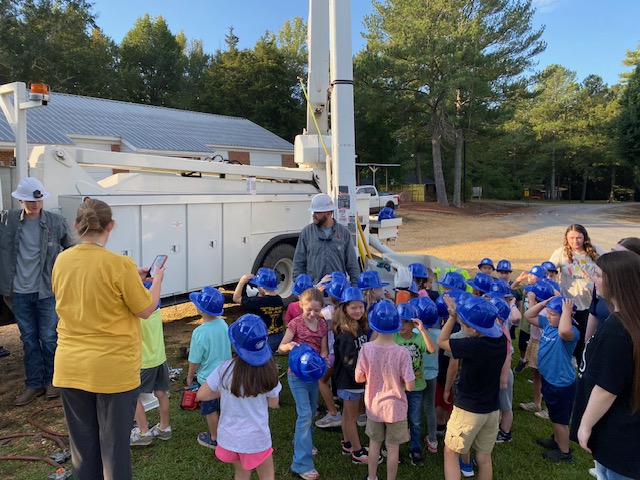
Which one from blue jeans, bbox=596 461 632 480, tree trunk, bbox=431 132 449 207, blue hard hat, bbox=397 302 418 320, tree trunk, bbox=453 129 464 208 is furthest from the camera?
tree trunk, bbox=453 129 464 208

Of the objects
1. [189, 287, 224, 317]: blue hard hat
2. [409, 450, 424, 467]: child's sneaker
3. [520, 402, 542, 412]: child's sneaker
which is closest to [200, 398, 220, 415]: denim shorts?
[189, 287, 224, 317]: blue hard hat

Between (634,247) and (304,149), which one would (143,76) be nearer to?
(304,149)

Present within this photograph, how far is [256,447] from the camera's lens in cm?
277

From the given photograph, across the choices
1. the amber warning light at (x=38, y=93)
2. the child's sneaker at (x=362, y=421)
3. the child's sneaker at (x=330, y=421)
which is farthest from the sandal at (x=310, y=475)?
the amber warning light at (x=38, y=93)

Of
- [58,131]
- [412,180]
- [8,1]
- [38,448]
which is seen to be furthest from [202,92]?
[38,448]

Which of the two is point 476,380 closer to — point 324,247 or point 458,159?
point 324,247

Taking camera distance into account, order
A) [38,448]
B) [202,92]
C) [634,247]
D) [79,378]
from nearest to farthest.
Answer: [79,378]
[634,247]
[38,448]
[202,92]

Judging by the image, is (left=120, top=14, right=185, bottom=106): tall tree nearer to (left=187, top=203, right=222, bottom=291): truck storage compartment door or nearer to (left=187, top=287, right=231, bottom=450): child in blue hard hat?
(left=187, top=203, right=222, bottom=291): truck storage compartment door

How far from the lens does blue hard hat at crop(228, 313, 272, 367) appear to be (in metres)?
2.69

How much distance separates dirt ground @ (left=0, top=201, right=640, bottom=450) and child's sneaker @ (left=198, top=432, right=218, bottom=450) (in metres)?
1.44

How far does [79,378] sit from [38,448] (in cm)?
198

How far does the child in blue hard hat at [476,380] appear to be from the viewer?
298cm

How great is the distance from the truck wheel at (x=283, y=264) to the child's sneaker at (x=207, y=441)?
3.64 metres

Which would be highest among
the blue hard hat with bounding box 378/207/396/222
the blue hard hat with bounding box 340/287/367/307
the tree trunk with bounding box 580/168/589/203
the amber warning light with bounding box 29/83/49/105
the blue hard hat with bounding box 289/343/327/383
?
the tree trunk with bounding box 580/168/589/203
